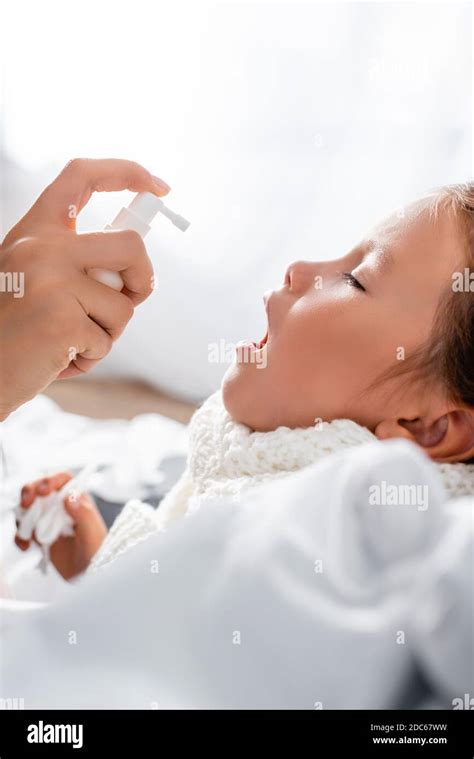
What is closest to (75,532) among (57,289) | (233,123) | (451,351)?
(57,289)

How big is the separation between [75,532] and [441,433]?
1.86ft

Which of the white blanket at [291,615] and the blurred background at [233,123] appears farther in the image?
the blurred background at [233,123]

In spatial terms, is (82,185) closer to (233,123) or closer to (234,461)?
(234,461)

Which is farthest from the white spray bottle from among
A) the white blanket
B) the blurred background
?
the blurred background

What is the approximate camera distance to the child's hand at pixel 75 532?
1.23 metres

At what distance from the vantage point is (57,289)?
842mm

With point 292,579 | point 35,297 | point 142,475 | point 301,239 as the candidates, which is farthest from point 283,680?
point 301,239

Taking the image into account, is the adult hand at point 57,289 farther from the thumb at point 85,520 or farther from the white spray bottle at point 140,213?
the thumb at point 85,520

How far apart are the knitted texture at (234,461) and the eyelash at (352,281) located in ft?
0.48

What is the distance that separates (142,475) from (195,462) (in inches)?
16.4

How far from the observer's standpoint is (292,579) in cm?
58

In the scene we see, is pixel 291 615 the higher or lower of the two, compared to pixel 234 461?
lower

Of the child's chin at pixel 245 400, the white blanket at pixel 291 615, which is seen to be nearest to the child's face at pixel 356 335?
the child's chin at pixel 245 400

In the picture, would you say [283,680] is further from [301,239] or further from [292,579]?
[301,239]
